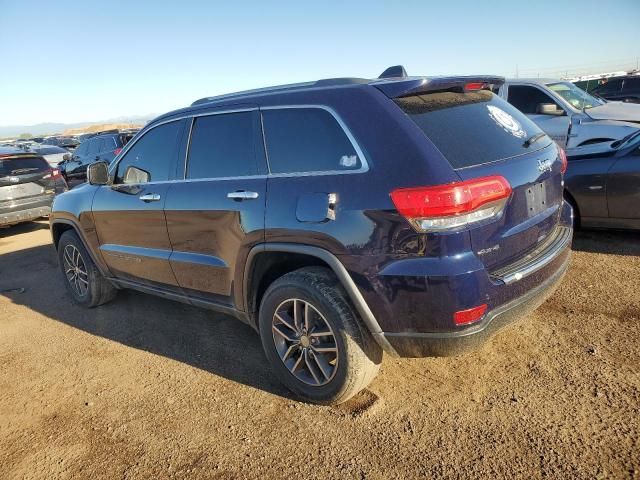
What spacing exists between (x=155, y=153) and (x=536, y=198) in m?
2.86

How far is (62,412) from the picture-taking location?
10.4 ft

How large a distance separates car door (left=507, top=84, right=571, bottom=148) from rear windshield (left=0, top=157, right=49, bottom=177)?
8.80 m

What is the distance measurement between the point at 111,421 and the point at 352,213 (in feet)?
6.67

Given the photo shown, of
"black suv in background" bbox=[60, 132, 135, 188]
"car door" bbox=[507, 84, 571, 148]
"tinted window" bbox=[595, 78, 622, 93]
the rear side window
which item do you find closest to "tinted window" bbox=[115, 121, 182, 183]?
the rear side window

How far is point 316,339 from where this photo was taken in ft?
9.34

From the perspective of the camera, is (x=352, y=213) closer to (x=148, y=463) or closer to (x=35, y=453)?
(x=148, y=463)

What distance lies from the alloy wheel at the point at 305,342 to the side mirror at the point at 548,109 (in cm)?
640

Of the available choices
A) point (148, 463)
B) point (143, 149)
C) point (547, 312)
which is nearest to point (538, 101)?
point (547, 312)

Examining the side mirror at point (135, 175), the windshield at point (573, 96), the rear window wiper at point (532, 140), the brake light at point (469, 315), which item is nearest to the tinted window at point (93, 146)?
the side mirror at point (135, 175)

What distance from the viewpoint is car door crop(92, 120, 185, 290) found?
370cm

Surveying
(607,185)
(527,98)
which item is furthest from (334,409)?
(527,98)

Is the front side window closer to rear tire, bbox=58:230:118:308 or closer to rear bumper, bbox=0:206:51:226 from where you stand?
rear tire, bbox=58:230:118:308

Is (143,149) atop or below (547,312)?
atop

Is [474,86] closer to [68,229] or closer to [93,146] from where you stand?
[68,229]
